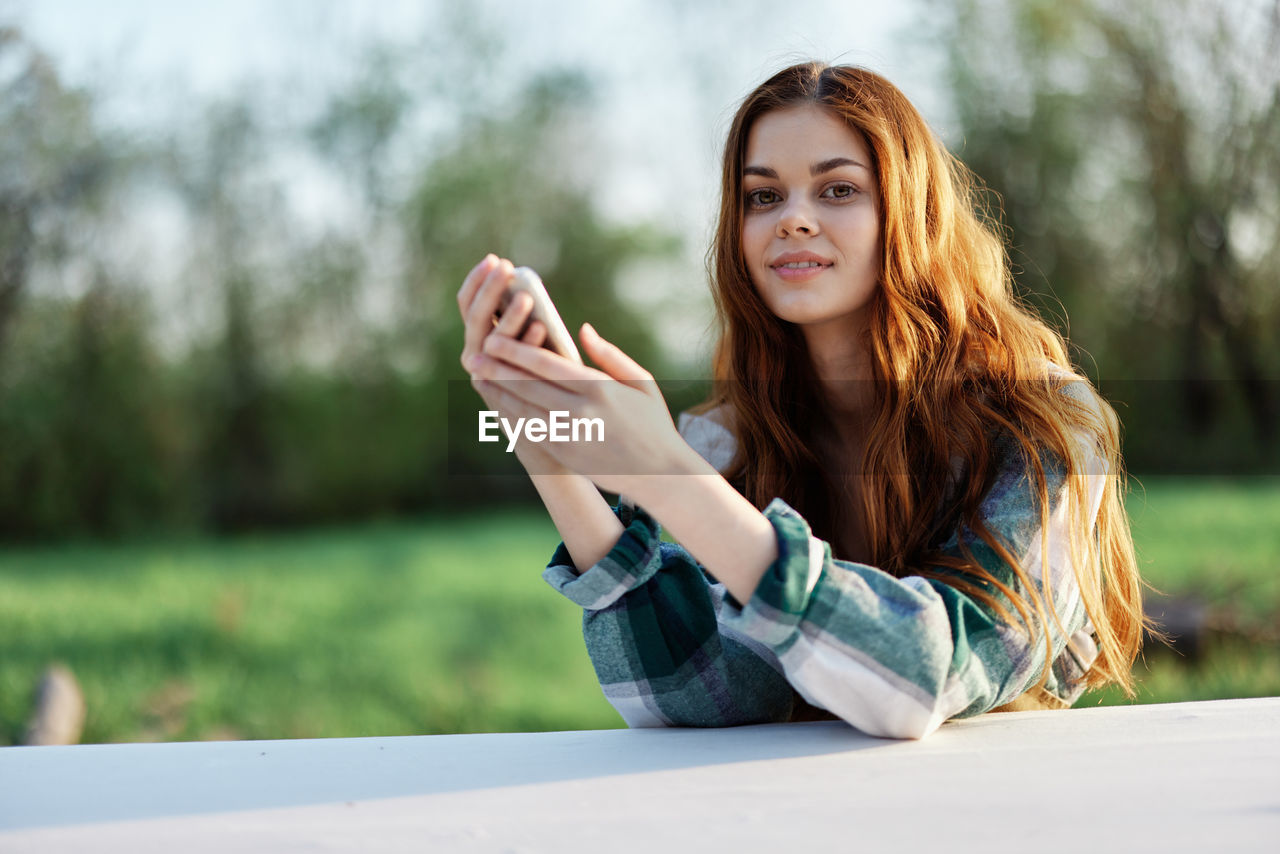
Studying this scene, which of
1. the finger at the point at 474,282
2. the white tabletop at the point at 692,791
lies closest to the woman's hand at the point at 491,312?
the finger at the point at 474,282

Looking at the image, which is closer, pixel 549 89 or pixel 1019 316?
pixel 1019 316

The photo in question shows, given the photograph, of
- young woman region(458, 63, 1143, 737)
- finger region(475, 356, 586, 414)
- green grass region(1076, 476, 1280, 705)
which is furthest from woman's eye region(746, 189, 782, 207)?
green grass region(1076, 476, 1280, 705)

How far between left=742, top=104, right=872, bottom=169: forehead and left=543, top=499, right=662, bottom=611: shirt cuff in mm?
530

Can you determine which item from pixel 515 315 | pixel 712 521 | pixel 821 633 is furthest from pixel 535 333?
pixel 821 633

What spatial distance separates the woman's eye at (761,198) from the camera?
4.62 feet

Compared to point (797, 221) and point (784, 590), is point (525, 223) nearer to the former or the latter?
point (797, 221)

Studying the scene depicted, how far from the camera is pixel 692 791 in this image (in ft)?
2.79

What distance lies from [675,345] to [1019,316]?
13.1 feet

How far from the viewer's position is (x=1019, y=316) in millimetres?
1461

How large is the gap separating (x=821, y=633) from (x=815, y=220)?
0.61m

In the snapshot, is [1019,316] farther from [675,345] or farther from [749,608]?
[675,345]

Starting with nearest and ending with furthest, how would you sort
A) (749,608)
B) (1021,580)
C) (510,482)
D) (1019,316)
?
(749,608), (1021,580), (1019,316), (510,482)

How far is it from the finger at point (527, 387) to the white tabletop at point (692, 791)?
0.33 metres

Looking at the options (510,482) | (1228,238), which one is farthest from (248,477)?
(1228,238)
